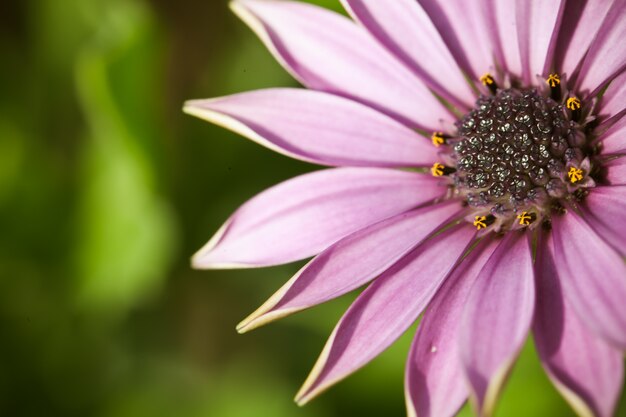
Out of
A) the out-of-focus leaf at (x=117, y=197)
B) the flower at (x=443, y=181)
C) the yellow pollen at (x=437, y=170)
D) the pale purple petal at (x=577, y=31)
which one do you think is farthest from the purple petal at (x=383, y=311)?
the out-of-focus leaf at (x=117, y=197)

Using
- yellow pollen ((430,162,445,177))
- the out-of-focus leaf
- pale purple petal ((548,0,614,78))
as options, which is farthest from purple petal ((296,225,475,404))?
the out-of-focus leaf

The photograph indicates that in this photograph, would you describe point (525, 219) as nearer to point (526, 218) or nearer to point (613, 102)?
point (526, 218)

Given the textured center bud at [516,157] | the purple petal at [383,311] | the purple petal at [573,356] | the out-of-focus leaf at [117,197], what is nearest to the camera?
the purple petal at [573,356]

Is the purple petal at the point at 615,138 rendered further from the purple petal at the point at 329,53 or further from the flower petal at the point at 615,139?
the purple petal at the point at 329,53

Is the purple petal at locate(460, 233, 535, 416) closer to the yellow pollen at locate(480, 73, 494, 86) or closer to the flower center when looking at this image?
the flower center

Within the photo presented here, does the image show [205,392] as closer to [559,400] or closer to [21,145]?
[21,145]

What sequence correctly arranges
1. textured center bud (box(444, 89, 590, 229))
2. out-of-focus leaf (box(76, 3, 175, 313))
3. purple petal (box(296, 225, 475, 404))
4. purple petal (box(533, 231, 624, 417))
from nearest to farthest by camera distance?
1. purple petal (box(533, 231, 624, 417))
2. purple petal (box(296, 225, 475, 404))
3. textured center bud (box(444, 89, 590, 229))
4. out-of-focus leaf (box(76, 3, 175, 313))
